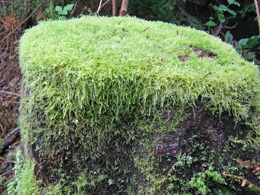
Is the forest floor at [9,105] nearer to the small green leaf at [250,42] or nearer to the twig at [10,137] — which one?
the twig at [10,137]

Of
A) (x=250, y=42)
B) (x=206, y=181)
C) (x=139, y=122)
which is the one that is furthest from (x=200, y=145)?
(x=250, y=42)

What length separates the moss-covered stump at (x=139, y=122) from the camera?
155 cm

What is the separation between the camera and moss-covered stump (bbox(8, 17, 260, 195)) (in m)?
1.55

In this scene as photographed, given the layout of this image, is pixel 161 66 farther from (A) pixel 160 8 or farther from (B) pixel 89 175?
(A) pixel 160 8

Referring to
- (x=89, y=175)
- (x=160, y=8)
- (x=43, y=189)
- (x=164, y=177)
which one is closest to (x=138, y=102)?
(x=164, y=177)

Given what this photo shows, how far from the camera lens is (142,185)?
5.55 feet

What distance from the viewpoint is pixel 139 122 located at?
1.64 m

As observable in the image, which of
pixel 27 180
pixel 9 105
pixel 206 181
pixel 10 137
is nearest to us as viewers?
pixel 206 181

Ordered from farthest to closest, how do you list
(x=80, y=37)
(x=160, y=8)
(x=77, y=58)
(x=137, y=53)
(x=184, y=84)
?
(x=160, y=8) → (x=80, y=37) → (x=137, y=53) → (x=77, y=58) → (x=184, y=84)

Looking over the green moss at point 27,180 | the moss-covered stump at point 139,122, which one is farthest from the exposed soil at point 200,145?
the green moss at point 27,180

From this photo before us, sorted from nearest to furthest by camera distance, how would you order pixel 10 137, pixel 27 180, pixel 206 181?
pixel 206 181, pixel 27 180, pixel 10 137

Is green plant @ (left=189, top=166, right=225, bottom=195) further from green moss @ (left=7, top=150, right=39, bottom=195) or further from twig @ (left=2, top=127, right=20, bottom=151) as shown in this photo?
twig @ (left=2, top=127, right=20, bottom=151)

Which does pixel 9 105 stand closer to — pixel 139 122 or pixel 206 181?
pixel 139 122

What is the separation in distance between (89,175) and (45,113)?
0.60 m
